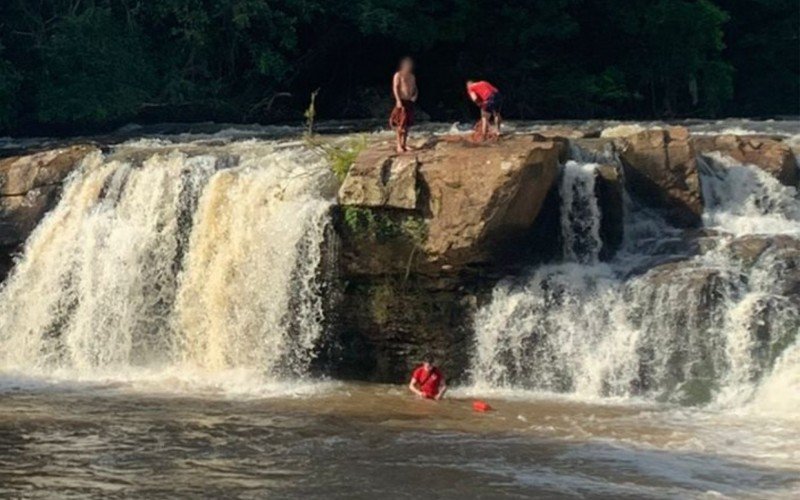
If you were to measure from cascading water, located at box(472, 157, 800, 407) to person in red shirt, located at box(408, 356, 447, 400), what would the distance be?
2.68 feet

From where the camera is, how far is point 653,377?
13609mm

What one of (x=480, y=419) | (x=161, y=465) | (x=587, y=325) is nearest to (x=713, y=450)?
(x=480, y=419)

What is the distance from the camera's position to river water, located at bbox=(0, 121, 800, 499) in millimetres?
10328

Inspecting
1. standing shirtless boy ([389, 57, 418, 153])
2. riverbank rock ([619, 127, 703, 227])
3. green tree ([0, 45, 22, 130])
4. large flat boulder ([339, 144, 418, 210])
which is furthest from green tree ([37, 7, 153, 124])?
riverbank rock ([619, 127, 703, 227])

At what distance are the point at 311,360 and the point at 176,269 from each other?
85.2 inches

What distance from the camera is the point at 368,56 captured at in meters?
27.8

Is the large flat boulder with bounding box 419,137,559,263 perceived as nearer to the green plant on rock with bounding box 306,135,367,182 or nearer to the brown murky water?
the green plant on rock with bounding box 306,135,367,182

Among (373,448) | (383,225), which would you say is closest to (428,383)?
(383,225)

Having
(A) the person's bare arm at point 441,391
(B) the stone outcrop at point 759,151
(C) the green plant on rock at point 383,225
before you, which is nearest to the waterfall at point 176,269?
(C) the green plant on rock at point 383,225

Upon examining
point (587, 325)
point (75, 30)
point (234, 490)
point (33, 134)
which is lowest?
point (234, 490)

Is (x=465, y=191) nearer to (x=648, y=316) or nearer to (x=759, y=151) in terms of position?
(x=648, y=316)

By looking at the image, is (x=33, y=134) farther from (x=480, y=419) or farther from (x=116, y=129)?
(x=480, y=419)

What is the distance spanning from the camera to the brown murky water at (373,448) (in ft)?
32.3

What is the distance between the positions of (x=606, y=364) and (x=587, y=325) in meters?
0.47
